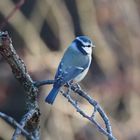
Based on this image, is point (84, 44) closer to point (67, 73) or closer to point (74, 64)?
point (74, 64)

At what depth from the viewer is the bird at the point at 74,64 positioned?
98.9 inches

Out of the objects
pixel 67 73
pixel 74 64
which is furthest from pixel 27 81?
pixel 74 64

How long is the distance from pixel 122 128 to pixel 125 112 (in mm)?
215

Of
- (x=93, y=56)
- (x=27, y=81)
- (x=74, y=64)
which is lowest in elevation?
(x=93, y=56)

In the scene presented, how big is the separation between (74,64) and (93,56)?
1949 millimetres

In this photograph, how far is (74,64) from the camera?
2738 mm

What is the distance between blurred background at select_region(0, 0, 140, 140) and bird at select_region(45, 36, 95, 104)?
1.34 m

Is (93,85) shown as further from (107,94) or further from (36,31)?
(36,31)

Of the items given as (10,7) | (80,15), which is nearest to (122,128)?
(80,15)

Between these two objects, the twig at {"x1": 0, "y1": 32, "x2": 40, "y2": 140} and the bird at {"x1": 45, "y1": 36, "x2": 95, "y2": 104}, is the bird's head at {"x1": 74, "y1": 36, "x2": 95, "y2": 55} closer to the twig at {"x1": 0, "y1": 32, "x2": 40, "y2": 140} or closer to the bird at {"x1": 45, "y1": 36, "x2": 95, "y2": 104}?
the bird at {"x1": 45, "y1": 36, "x2": 95, "y2": 104}

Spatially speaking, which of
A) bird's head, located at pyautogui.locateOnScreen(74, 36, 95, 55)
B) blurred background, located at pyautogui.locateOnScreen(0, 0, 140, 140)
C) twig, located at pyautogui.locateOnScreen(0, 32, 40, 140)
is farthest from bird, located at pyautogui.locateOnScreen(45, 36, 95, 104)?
blurred background, located at pyautogui.locateOnScreen(0, 0, 140, 140)

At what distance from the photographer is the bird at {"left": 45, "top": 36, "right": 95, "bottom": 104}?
251cm

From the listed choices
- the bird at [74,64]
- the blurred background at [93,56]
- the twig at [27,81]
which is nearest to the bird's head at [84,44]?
the bird at [74,64]

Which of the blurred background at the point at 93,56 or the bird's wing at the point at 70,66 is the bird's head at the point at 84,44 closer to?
the bird's wing at the point at 70,66
